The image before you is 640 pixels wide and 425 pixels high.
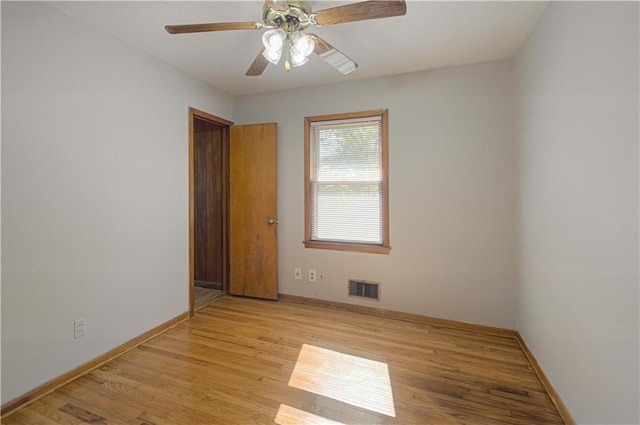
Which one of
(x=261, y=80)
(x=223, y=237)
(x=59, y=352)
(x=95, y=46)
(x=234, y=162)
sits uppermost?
(x=261, y=80)

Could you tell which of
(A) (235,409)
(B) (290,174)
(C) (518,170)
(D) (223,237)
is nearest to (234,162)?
(B) (290,174)

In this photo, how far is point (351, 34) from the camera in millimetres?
2264

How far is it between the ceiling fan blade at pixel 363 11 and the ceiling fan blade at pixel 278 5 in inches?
7.3

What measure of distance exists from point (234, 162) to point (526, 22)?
3.08 m

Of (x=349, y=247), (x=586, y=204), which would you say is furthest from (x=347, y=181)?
(x=586, y=204)

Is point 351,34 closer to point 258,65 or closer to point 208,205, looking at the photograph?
point 258,65

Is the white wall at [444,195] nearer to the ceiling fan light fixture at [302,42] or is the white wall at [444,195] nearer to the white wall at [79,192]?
the ceiling fan light fixture at [302,42]

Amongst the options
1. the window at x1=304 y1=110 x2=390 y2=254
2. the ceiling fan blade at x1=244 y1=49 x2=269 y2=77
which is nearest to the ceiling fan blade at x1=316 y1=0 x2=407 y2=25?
the ceiling fan blade at x1=244 y1=49 x2=269 y2=77

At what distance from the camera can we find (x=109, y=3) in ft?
6.20

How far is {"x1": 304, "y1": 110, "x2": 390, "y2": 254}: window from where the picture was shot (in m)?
3.13

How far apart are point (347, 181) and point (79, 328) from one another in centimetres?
261

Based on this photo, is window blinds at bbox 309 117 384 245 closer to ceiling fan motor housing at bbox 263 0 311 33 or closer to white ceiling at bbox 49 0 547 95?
white ceiling at bbox 49 0 547 95

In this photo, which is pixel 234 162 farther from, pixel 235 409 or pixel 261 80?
pixel 235 409

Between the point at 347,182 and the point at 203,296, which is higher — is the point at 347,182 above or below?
above
